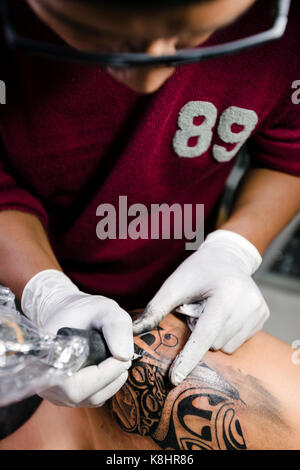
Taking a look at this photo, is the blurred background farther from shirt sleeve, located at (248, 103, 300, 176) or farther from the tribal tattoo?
the tribal tattoo

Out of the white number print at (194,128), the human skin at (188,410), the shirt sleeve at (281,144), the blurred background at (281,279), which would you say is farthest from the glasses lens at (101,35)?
the blurred background at (281,279)

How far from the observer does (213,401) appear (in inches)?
38.8

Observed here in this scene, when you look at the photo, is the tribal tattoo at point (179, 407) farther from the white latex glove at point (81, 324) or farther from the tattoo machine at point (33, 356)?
the tattoo machine at point (33, 356)

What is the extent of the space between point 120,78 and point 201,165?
56 cm

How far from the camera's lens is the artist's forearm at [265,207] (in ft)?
4.22

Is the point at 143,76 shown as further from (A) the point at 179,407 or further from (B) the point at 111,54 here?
(A) the point at 179,407

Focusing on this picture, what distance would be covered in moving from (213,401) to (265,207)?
620 mm

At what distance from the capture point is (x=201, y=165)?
1.15 meters

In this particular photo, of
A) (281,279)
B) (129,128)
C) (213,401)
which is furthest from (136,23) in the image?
(281,279)

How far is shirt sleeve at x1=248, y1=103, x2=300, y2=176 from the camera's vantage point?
3.90 feet

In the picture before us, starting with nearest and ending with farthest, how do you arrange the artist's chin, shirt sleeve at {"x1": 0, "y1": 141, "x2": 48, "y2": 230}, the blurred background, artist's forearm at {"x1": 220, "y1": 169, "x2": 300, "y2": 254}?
the artist's chin, shirt sleeve at {"x1": 0, "y1": 141, "x2": 48, "y2": 230}, artist's forearm at {"x1": 220, "y1": 169, "x2": 300, "y2": 254}, the blurred background

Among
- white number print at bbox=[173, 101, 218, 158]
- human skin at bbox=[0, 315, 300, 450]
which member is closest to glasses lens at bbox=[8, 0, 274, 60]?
white number print at bbox=[173, 101, 218, 158]

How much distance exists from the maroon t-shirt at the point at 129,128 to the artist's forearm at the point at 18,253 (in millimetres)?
40

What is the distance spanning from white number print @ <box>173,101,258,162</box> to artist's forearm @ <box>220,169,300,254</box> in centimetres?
26
